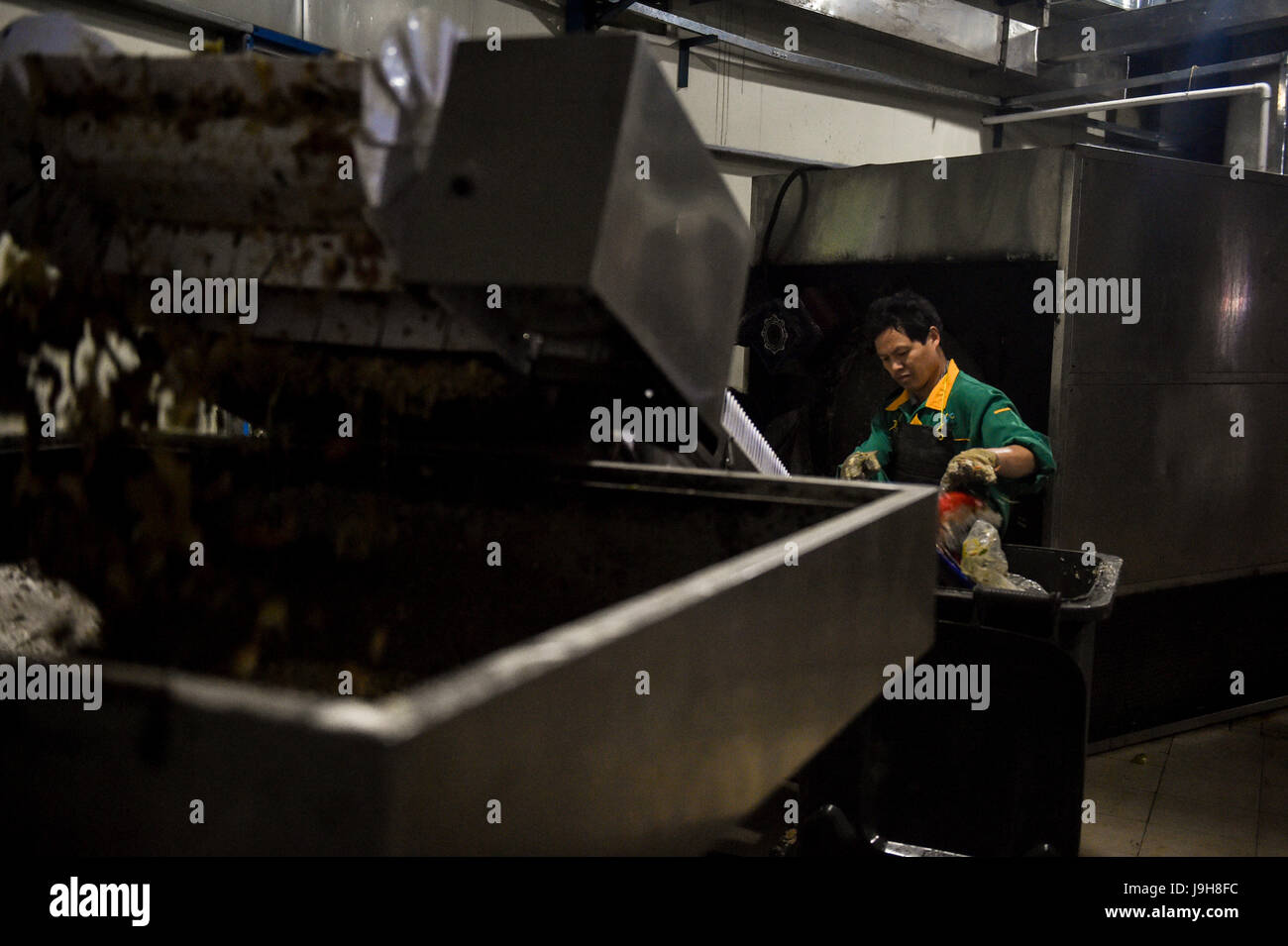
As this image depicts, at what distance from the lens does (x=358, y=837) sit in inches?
17.7

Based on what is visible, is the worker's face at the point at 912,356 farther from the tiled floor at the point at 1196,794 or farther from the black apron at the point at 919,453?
the tiled floor at the point at 1196,794

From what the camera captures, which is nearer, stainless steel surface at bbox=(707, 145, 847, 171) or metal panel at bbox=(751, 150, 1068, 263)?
metal panel at bbox=(751, 150, 1068, 263)

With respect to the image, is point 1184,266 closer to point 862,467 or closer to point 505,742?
point 862,467

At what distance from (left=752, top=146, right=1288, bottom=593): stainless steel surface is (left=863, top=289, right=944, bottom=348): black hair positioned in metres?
0.51

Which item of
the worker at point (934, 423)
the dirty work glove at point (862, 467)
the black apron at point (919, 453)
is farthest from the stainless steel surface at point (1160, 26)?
the dirty work glove at point (862, 467)

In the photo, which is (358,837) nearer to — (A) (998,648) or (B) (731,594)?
(B) (731,594)

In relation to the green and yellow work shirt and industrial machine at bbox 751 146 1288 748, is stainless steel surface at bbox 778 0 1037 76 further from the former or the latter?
the green and yellow work shirt

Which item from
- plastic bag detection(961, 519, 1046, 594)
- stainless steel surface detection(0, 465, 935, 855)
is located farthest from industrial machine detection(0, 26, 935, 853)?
plastic bag detection(961, 519, 1046, 594)

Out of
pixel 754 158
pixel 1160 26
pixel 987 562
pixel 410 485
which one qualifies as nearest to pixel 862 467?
pixel 987 562

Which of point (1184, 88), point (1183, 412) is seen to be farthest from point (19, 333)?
point (1184, 88)

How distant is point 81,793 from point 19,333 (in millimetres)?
758

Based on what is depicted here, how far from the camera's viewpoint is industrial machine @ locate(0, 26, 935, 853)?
20.0 inches

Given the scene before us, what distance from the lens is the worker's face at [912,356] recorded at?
8.60ft

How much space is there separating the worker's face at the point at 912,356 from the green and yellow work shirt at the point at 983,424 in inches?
1.8
